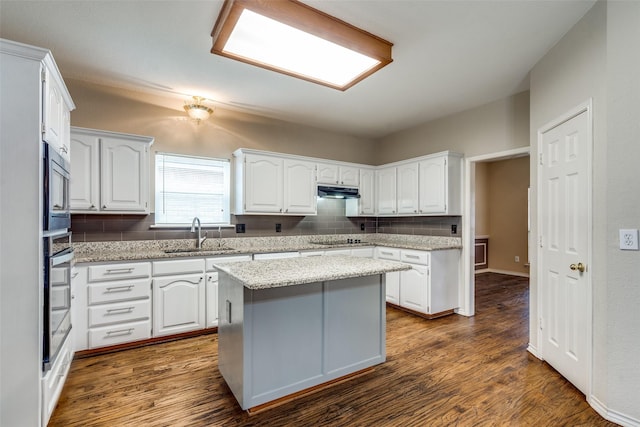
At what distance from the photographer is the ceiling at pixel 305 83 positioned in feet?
6.73

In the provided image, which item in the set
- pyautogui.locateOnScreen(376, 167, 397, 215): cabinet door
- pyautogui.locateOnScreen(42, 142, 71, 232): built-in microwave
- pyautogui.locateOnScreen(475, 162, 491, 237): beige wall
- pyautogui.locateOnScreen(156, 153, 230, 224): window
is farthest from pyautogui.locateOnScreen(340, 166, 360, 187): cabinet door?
pyautogui.locateOnScreen(475, 162, 491, 237): beige wall

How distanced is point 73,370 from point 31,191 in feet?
5.58

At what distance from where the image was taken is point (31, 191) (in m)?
1.61

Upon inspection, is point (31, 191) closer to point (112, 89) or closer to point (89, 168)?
point (89, 168)

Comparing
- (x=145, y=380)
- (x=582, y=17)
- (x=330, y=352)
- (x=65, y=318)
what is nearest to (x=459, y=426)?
(x=330, y=352)

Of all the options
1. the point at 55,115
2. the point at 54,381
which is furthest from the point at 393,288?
the point at 55,115

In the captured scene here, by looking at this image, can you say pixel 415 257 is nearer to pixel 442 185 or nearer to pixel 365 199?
pixel 442 185

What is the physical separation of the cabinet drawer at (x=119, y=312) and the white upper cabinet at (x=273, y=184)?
1503 millimetres

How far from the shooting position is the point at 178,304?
3098mm

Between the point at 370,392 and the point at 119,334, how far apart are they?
2.38 metres

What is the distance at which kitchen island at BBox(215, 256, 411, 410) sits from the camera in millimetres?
1883

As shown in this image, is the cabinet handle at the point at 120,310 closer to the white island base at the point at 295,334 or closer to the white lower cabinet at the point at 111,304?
the white lower cabinet at the point at 111,304

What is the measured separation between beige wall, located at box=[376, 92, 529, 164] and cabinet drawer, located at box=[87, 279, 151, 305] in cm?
405

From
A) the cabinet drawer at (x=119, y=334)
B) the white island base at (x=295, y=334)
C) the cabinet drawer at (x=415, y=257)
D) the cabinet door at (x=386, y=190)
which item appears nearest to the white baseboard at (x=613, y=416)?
the white island base at (x=295, y=334)
